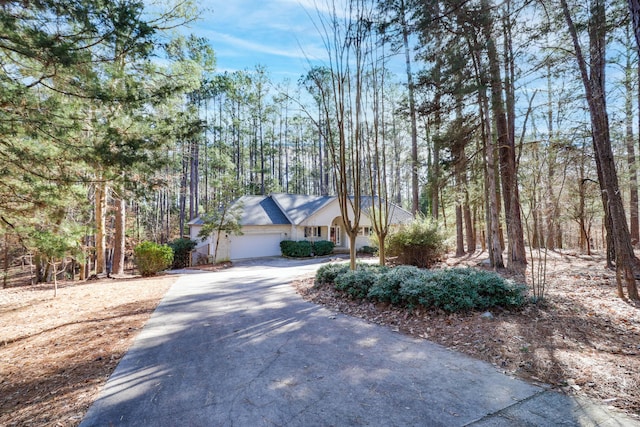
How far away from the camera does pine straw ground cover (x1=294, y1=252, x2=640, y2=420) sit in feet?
10.1

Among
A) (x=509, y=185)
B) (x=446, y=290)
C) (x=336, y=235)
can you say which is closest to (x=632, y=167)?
(x=509, y=185)

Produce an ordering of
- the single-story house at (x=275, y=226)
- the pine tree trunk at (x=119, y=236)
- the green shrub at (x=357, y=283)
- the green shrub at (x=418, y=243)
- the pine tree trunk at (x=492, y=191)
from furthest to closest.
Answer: the single-story house at (x=275, y=226) → the pine tree trunk at (x=119, y=236) → the green shrub at (x=418, y=243) → the pine tree trunk at (x=492, y=191) → the green shrub at (x=357, y=283)

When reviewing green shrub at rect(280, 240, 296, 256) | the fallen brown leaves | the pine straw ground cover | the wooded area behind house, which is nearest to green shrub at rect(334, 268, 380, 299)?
the pine straw ground cover

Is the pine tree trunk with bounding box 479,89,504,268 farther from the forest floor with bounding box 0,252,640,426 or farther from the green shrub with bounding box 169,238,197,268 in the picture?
the green shrub with bounding box 169,238,197,268

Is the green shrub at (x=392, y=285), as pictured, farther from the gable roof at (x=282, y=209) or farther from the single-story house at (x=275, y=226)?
the gable roof at (x=282, y=209)

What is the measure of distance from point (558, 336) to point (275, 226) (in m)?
17.4

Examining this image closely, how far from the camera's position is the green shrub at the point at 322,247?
65.0ft

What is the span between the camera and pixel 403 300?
18.5 feet

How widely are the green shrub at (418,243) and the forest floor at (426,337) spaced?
4.42 meters

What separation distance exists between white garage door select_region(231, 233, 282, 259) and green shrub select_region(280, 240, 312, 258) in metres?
1.08

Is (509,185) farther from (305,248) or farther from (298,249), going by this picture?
(298,249)

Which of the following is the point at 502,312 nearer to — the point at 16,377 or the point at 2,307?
the point at 16,377

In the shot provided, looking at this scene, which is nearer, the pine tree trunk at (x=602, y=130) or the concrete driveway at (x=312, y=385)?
the concrete driveway at (x=312, y=385)

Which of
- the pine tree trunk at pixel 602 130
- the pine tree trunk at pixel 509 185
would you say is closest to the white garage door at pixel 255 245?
the pine tree trunk at pixel 509 185
